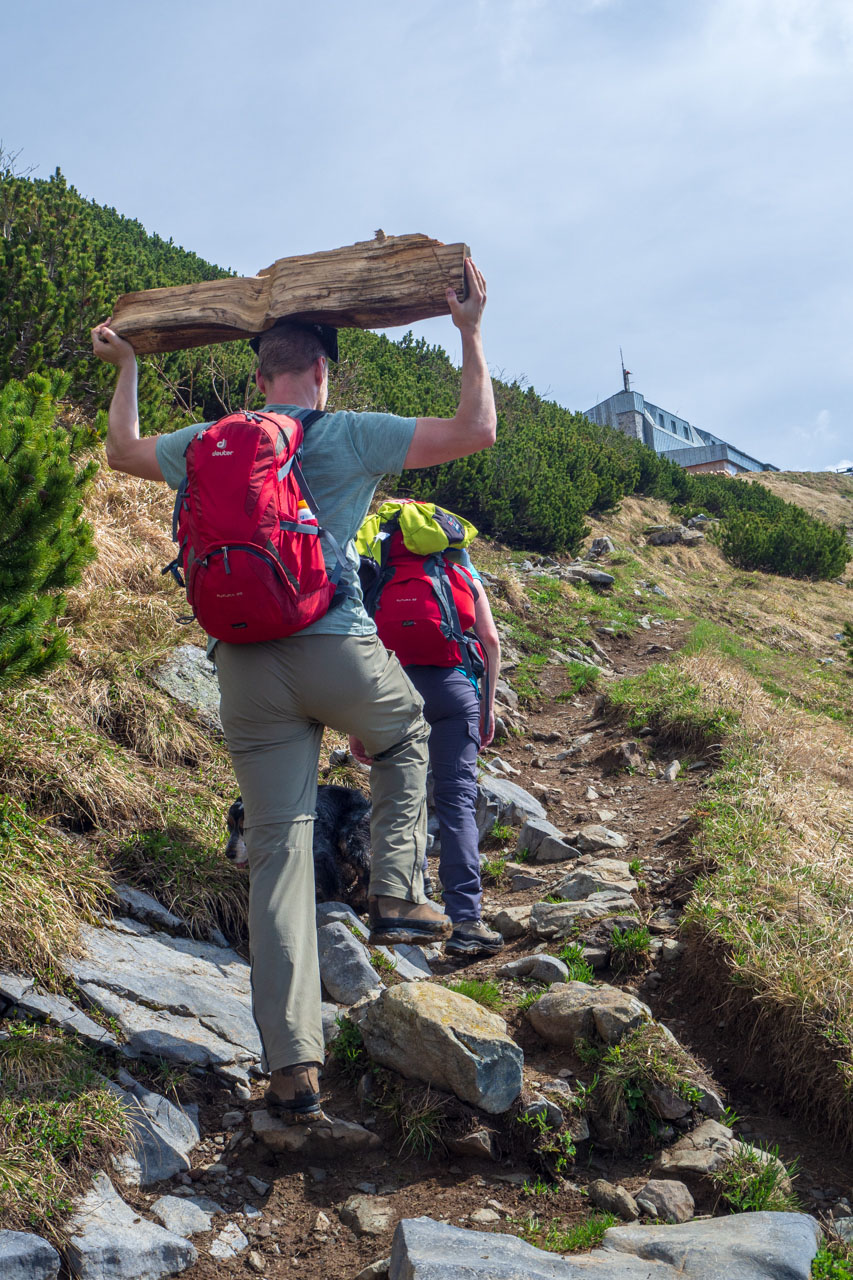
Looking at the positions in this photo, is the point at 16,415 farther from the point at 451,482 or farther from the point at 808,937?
the point at 451,482

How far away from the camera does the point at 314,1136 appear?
258 centimetres

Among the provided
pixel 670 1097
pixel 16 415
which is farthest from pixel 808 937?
pixel 16 415

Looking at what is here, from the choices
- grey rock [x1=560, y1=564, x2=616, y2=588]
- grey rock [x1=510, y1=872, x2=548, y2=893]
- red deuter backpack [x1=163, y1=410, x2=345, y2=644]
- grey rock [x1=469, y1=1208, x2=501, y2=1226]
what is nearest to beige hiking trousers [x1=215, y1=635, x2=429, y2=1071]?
red deuter backpack [x1=163, y1=410, x2=345, y2=644]

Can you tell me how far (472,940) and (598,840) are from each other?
4.93 ft

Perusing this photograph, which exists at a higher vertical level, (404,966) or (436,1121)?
(404,966)

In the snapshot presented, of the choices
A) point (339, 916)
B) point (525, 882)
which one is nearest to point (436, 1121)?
point (339, 916)

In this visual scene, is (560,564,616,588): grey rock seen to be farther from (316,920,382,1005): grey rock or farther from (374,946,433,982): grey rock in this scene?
(316,920,382,1005): grey rock

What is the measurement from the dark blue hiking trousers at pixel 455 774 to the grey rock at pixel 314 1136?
139 cm

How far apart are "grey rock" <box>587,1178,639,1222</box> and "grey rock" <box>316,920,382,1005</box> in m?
1.15

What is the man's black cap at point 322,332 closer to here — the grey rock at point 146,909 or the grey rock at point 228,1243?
the grey rock at point 146,909

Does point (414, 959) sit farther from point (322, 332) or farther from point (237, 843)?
point (322, 332)

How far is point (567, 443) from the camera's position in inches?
861

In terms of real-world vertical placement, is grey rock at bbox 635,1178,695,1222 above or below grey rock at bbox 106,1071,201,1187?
below

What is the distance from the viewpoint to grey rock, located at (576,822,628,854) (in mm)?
5168
